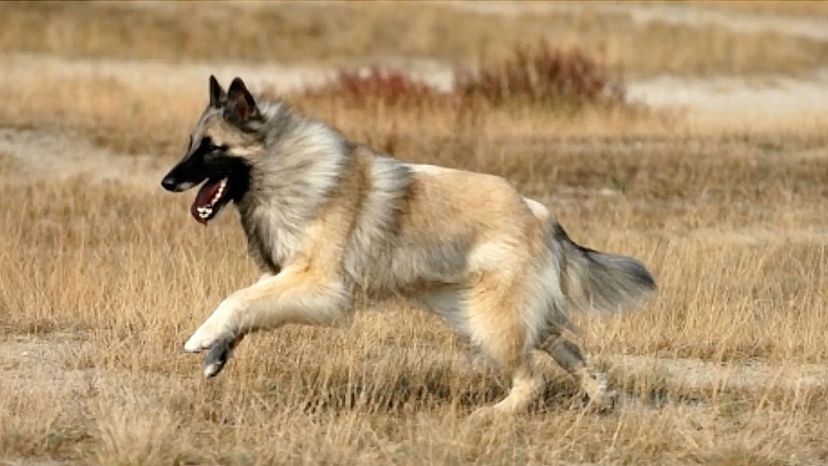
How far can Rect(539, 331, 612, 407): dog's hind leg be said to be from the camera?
8000 millimetres

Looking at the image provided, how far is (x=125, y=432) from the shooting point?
6.71m

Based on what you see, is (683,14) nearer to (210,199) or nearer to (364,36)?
(364,36)

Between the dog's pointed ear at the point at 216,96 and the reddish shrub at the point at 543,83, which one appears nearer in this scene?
the dog's pointed ear at the point at 216,96

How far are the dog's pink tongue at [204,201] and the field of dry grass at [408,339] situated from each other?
769mm

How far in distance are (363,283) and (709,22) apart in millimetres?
32931

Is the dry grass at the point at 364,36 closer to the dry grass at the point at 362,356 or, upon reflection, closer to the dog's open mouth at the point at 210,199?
the dry grass at the point at 362,356

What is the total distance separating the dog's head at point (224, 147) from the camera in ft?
25.1

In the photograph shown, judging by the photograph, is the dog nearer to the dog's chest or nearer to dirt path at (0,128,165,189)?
the dog's chest

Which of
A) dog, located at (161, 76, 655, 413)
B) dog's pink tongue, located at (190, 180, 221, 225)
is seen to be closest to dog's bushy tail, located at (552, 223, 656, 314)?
dog, located at (161, 76, 655, 413)

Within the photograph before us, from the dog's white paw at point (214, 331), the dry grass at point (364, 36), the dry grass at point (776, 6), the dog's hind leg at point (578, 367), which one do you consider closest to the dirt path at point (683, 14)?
the dry grass at point (776, 6)

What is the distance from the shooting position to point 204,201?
763 cm

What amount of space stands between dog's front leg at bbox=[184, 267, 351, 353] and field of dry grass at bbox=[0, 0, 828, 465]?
0.34 m

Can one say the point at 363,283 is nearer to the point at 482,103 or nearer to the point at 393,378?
the point at 393,378

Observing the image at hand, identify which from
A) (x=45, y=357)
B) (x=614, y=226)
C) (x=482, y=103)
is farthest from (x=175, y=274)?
(x=482, y=103)
